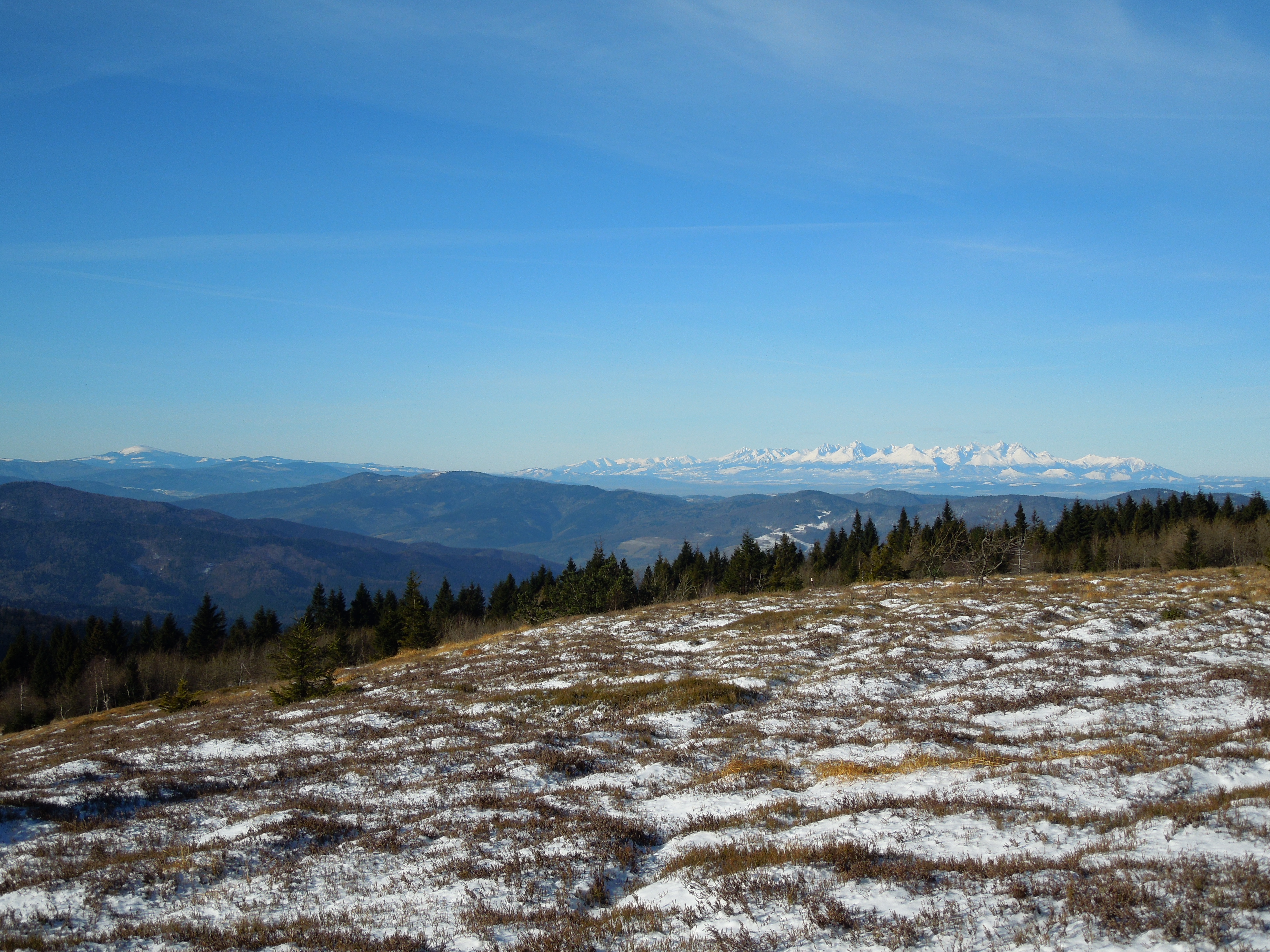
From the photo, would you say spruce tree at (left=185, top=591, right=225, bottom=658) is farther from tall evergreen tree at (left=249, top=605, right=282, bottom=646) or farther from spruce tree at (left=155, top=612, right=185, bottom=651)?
tall evergreen tree at (left=249, top=605, right=282, bottom=646)

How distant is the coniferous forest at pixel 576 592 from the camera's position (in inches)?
3258

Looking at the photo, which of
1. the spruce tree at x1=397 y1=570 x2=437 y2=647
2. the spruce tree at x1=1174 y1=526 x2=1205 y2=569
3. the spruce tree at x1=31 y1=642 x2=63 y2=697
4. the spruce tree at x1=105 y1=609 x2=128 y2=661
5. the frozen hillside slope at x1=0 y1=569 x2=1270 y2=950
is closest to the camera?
the frozen hillside slope at x1=0 y1=569 x2=1270 y2=950

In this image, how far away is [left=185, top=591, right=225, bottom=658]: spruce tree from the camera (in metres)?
98.6

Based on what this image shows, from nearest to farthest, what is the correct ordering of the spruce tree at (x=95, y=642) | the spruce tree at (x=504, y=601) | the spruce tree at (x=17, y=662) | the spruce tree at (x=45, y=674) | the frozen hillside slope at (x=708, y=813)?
1. the frozen hillside slope at (x=708, y=813)
2. the spruce tree at (x=45, y=674)
3. the spruce tree at (x=17, y=662)
4. the spruce tree at (x=95, y=642)
5. the spruce tree at (x=504, y=601)

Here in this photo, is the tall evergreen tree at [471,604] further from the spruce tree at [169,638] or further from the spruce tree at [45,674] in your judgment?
the spruce tree at [45,674]

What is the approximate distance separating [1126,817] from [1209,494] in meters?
134

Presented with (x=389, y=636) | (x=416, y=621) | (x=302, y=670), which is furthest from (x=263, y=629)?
(x=302, y=670)

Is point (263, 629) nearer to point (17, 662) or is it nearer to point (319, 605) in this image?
point (319, 605)

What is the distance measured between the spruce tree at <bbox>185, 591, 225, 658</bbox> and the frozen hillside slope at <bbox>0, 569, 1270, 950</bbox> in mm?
78006

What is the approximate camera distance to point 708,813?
12961 millimetres

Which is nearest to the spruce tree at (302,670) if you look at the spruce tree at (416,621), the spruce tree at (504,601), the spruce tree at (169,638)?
the spruce tree at (416,621)

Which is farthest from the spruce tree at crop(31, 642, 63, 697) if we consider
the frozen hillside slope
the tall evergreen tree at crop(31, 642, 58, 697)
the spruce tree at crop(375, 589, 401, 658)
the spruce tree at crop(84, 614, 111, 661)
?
the frozen hillside slope

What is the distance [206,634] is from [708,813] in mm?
111771

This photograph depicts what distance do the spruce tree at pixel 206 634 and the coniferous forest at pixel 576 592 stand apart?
0.26 meters
